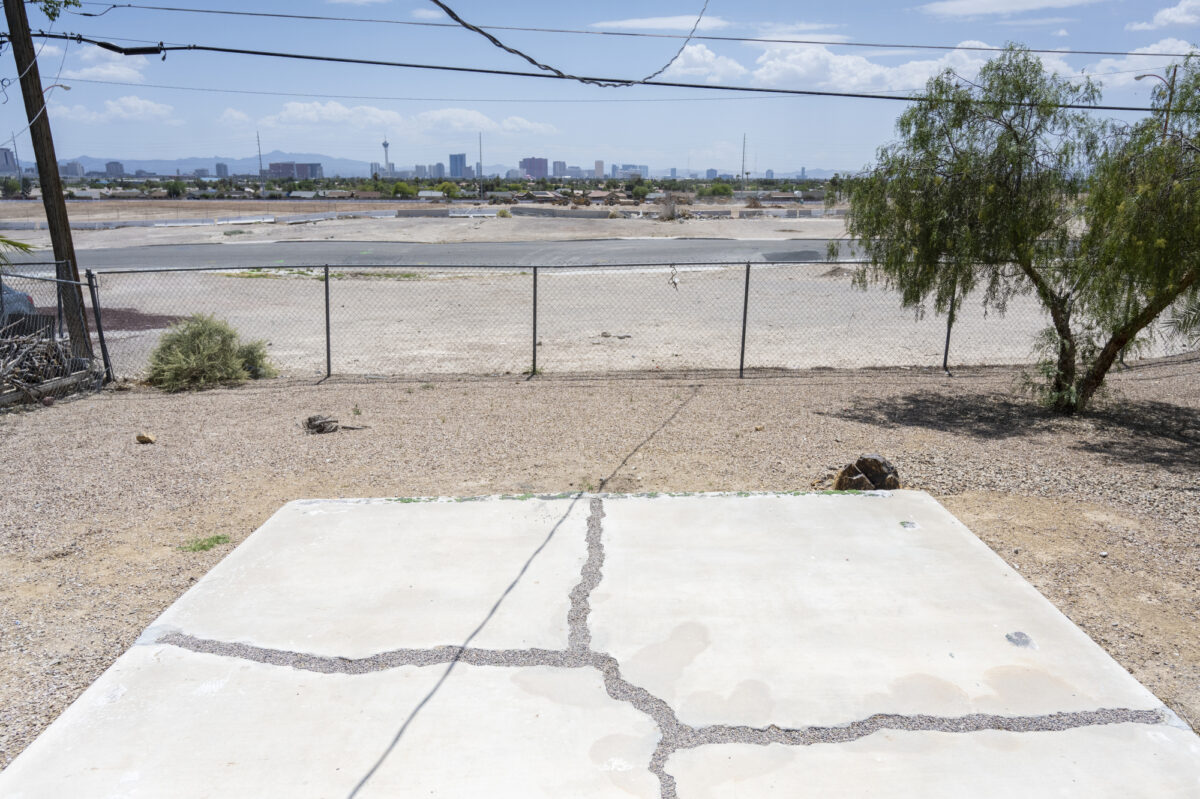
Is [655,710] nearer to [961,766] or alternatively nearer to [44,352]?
[961,766]

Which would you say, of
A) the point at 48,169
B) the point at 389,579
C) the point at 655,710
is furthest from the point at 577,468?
the point at 48,169

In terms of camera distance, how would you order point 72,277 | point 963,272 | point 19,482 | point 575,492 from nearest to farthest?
point 575,492 → point 19,482 → point 963,272 → point 72,277

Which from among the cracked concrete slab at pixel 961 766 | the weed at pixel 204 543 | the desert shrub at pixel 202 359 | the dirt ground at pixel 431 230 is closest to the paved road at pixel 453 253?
the dirt ground at pixel 431 230

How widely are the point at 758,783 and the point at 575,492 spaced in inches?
154

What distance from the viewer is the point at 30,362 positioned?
1150 cm

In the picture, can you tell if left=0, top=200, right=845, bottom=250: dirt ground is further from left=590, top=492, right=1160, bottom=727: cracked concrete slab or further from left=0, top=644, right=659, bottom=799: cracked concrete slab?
left=0, top=644, right=659, bottom=799: cracked concrete slab

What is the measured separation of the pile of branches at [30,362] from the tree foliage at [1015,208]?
10920 mm

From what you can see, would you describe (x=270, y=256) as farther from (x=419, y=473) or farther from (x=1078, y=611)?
(x=1078, y=611)

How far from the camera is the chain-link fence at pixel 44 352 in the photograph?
11.1 metres

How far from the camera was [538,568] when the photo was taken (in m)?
5.81

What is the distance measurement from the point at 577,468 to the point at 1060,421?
6104 millimetres

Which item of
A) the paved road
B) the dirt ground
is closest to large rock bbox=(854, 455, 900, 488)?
the paved road

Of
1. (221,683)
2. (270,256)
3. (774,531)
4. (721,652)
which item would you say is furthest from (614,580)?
(270,256)

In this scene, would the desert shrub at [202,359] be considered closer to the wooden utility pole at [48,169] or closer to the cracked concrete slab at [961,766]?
the wooden utility pole at [48,169]
